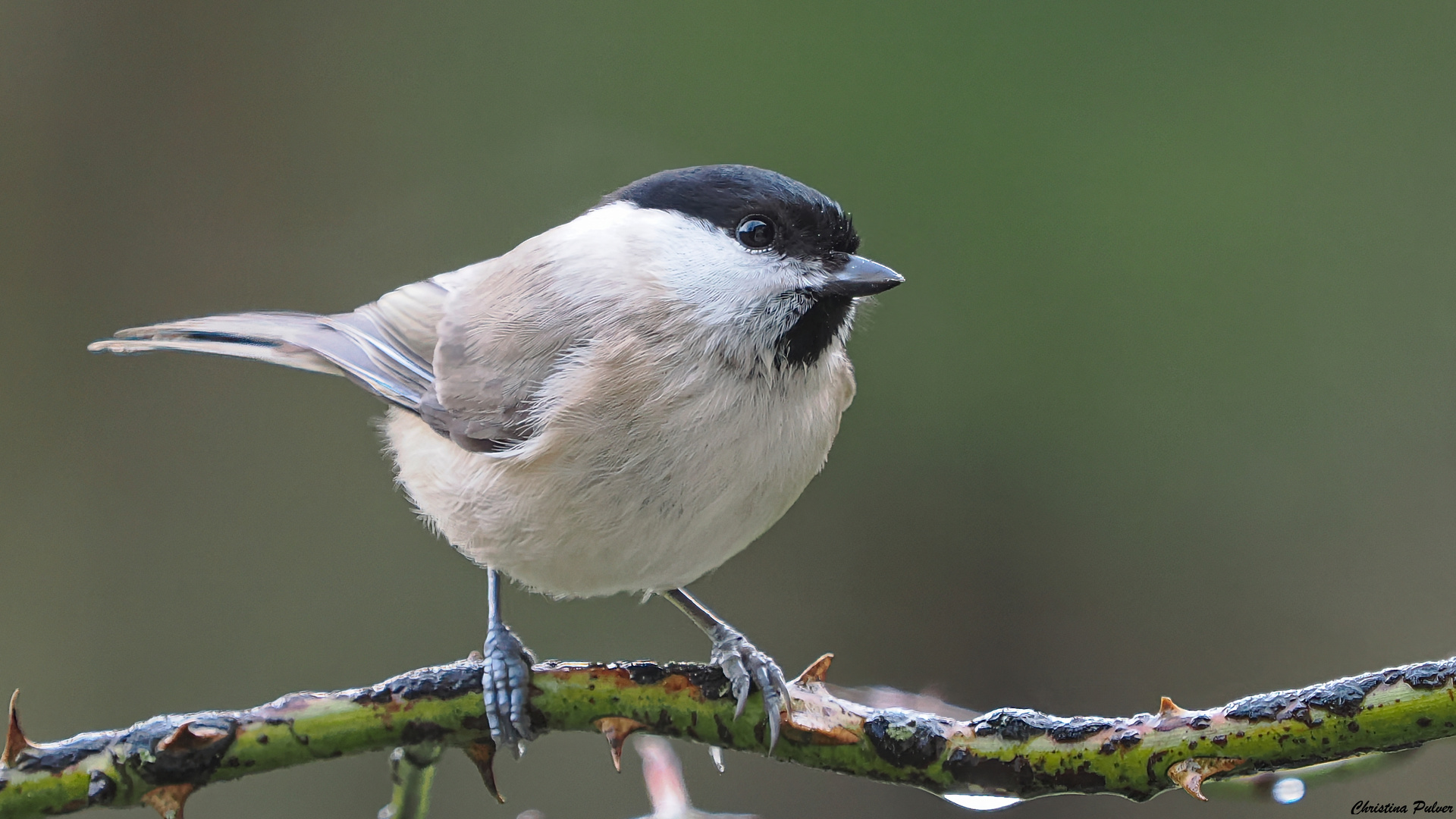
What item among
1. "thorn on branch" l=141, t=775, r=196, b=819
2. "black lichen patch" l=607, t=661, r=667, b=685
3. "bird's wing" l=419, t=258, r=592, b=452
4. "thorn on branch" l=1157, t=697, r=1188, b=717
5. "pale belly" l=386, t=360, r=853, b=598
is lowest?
"thorn on branch" l=141, t=775, r=196, b=819

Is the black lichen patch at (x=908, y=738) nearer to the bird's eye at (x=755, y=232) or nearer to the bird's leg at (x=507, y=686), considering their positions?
the bird's leg at (x=507, y=686)

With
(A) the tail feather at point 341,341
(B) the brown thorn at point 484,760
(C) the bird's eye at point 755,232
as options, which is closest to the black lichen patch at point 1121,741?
(B) the brown thorn at point 484,760

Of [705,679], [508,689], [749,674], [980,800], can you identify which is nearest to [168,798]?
[508,689]

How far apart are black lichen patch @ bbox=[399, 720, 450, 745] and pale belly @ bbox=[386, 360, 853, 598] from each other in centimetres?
35

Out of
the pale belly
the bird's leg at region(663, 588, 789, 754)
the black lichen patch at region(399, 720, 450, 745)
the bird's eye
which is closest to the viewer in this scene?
the black lichen patch at region(399, 720, 450, 745)

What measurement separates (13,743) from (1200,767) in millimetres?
1050

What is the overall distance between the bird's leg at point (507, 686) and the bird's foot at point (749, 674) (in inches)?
9.4

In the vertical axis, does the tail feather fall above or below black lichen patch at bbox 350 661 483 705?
above

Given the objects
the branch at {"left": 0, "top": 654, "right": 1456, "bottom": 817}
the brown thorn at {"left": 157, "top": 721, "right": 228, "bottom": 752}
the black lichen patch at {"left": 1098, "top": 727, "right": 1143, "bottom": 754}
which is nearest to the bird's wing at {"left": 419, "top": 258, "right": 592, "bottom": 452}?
the branch at {"left": 0, "top": 654, "right": 1456, "bottom": 817}

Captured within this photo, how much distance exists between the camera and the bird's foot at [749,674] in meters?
1.22

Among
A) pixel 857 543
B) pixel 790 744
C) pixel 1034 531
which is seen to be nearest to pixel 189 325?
pixel 790 744

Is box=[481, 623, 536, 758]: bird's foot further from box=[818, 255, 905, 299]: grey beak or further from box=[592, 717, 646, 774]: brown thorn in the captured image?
box=[818, 255, 905, 299]: grey beak

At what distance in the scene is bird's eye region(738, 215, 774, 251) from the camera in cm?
153

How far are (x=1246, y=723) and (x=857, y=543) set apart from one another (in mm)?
1996
